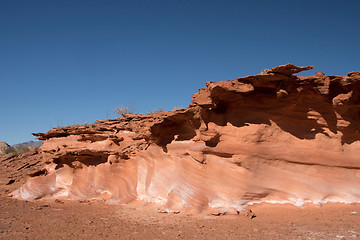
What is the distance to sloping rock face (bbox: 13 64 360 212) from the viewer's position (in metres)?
5.86

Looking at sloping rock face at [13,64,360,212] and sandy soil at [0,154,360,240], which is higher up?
sloping rock face at [13,64,360,212]

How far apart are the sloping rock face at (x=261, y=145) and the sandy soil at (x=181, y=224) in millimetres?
448

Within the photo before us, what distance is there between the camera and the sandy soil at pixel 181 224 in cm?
443

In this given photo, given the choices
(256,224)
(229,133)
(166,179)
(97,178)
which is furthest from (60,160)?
(256,224)

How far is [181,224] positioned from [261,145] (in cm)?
254

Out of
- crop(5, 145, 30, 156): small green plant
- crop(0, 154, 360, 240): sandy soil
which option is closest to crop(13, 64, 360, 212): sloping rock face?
crop(0, 154, 360, 240): sandy soil

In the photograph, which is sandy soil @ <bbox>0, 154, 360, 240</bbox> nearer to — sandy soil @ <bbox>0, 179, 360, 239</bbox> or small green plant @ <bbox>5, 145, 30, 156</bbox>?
sandy soil @ <bbox>0, 179, 360, 239</bbox>

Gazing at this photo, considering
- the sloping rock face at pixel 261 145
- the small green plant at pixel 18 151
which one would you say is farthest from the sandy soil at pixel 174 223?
the small green plant at pixel 18 151

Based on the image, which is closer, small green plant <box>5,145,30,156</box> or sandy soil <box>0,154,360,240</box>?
sandy soil <box>0,154,360,240</box>

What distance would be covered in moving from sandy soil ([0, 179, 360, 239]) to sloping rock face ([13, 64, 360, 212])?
1.47ft

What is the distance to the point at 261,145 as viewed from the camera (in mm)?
6168

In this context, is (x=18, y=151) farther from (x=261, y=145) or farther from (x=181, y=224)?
(x=261, y=145)

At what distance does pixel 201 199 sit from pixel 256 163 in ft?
4.95

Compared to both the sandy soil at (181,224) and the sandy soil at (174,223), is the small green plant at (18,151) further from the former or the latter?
the sandy soil at (181,224)
